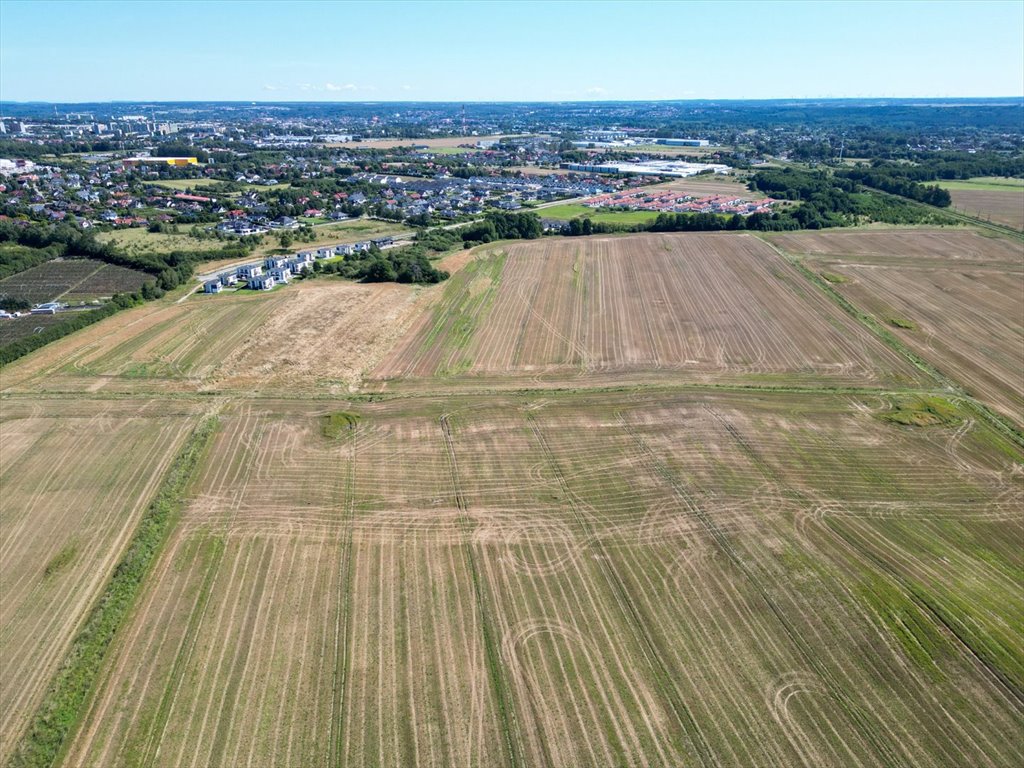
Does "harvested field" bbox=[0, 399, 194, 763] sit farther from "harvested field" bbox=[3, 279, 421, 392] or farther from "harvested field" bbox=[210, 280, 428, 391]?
"harvested field" bbox=[210, 280, 428, 391]

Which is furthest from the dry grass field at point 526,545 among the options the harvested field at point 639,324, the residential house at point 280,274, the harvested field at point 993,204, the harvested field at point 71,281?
the harvested field at point 993,204

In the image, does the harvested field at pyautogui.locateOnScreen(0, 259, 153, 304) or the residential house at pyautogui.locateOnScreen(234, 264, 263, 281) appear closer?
the harvested field at pyautogui.locateOnScreen(0, 259, 153, 304)

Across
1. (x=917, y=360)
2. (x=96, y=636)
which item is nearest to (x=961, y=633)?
(x=917, y=360)

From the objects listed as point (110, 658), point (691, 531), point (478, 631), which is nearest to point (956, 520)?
point (691, 531)

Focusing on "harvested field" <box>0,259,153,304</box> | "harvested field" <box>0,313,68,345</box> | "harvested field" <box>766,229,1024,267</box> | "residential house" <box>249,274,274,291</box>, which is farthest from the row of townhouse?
"harvested field" <box>766,229,1024,267</box>

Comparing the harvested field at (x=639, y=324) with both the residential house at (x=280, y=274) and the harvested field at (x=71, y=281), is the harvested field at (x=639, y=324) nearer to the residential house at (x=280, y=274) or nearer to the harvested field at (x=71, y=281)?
the residential house at (x=280, y=274)

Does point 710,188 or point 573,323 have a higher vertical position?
point 710,188

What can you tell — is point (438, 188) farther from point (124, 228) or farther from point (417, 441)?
point (417, 441)

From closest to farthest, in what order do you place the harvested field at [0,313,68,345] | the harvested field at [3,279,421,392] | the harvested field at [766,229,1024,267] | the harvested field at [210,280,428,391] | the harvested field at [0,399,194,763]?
the harvested field at [0,399,194,763], the harvested field at [3,279,421,392], the harvested field at [210,280,428,391], the harvested field at [0,313,68,345], the harvested field at [766,229,1024,267]
